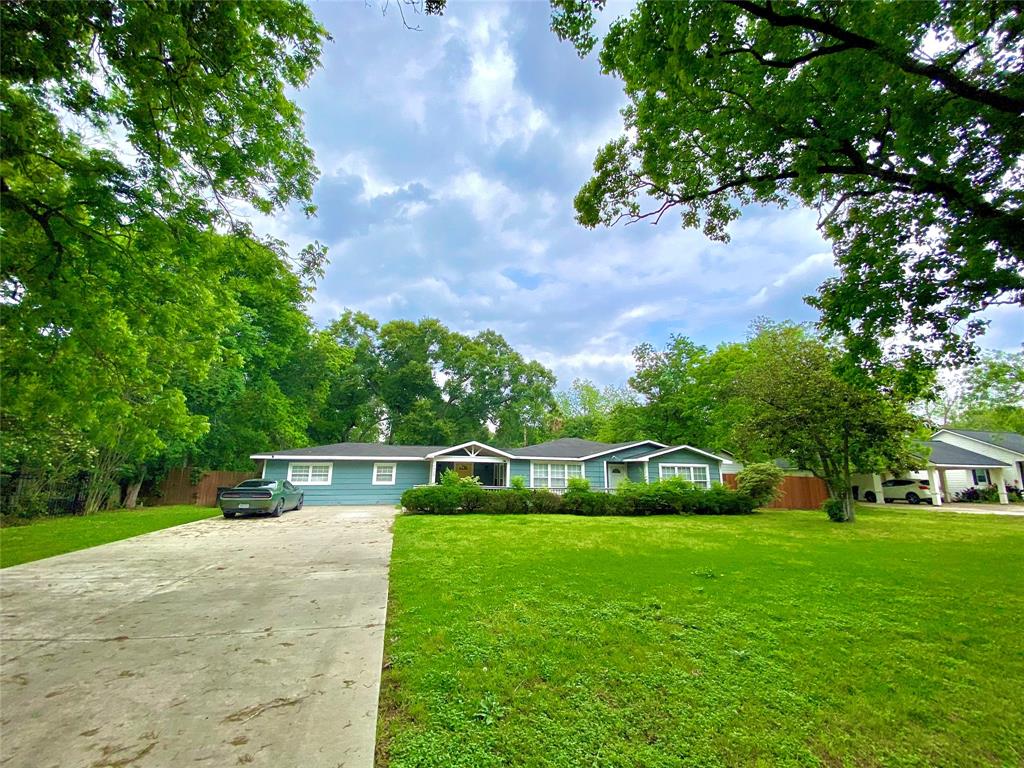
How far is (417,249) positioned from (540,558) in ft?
61.2

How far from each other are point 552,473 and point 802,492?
12827mm

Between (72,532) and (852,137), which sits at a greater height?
(852,137)

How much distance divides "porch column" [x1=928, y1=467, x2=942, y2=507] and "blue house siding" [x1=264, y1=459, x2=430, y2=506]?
26.9 meters

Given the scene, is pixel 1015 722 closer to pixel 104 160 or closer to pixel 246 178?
pixel 246 178

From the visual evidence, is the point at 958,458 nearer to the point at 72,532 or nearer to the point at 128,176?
the point at 128,176

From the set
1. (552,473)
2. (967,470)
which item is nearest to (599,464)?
(552,473)

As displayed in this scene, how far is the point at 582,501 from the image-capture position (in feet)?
51.4

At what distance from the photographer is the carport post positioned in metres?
22.7

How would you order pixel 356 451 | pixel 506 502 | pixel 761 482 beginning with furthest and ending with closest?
pixel 356 451 < pixel 761 482 < pixel 506 502

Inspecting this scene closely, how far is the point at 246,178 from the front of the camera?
564cm

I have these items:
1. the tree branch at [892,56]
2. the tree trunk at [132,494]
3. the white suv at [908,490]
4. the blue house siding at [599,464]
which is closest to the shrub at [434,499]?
the blue house siding at [599,464]

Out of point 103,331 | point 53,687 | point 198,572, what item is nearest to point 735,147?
point 103,331

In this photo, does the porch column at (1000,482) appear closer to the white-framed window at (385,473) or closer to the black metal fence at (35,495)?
the white-framed window at (385,473)

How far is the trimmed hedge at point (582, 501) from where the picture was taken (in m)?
14.5
